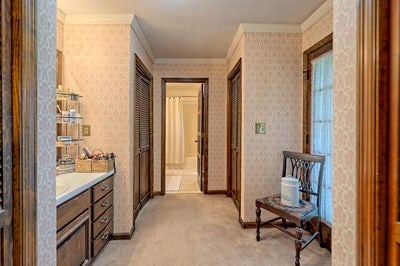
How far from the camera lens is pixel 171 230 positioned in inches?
121

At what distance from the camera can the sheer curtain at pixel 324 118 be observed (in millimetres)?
2643

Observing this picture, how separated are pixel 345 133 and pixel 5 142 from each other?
3.88 feet

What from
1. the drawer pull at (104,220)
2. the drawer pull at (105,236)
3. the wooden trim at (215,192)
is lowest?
the wooden trim at (215,192)

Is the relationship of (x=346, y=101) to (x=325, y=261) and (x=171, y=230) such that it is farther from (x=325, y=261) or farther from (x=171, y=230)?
(x=171, y=230)

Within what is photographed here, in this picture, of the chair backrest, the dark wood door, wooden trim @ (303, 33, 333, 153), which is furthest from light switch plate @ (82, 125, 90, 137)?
wooden trim @ (303, 33, 333, 153)

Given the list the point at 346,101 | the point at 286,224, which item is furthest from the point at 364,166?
the point at 286,224

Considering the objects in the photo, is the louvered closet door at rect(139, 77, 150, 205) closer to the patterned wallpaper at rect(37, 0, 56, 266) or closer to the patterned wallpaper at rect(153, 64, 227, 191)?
the patterned wallpaper at rect(153, 64, 227, 191)

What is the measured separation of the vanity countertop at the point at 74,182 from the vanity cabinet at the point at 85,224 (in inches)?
1.7

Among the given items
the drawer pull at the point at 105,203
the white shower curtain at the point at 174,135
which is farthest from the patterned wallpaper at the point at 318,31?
the white shower curtain at the point at 174,135

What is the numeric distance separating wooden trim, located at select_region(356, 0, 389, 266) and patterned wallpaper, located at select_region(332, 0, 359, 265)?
0.15ft

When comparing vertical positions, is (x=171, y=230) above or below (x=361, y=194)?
below

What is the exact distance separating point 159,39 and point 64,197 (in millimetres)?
2595

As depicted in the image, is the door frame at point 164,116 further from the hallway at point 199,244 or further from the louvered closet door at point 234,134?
the hallway at point 199,244

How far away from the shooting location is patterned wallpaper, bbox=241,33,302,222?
10.3 ft
